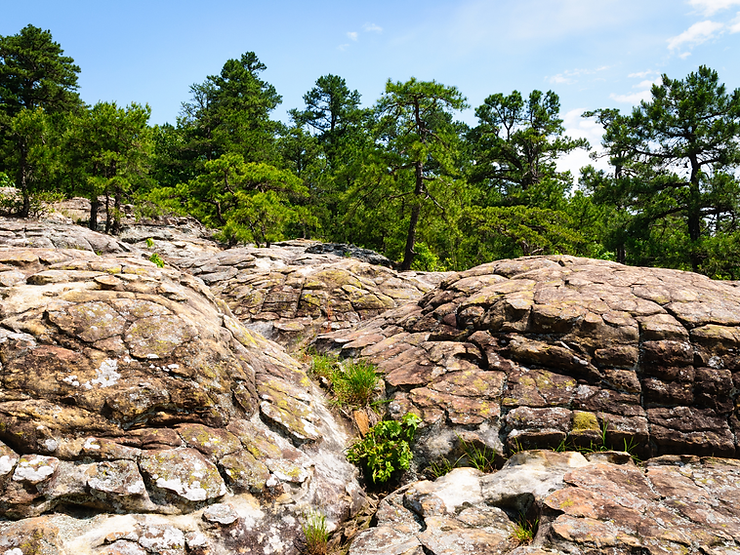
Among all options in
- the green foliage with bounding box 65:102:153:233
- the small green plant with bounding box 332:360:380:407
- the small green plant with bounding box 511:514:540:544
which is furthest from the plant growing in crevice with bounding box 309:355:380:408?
the green foliage with bounding box 65:102:153:233

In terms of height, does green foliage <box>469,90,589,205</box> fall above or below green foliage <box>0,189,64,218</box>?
above

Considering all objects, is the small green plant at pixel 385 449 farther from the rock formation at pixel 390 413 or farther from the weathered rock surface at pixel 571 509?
the weathered rock surface at pixel 571 509

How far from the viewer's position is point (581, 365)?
564 cm

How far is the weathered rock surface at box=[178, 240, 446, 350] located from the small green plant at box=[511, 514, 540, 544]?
5.74m

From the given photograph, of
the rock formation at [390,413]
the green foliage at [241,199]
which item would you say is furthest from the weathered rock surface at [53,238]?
the rock formation at [390,413]

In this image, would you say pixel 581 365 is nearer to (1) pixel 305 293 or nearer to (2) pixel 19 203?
(1) pixel 305 293

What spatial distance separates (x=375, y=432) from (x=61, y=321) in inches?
142

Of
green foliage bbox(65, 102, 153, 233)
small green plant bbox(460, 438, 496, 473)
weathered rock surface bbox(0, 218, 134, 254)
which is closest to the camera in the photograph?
small green plant bbox(460, 438, 496, 473)

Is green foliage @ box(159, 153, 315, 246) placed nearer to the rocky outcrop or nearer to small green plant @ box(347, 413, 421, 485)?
the rocky outcrop

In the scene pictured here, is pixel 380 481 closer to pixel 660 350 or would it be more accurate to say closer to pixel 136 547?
pixel 136 547

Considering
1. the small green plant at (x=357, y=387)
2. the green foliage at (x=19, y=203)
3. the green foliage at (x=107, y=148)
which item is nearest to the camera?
the small green plant at (x=357, y=387)

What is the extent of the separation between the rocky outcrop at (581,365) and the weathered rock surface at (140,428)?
1735 millimetres

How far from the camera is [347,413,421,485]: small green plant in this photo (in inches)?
196

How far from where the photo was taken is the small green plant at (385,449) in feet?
16.3
